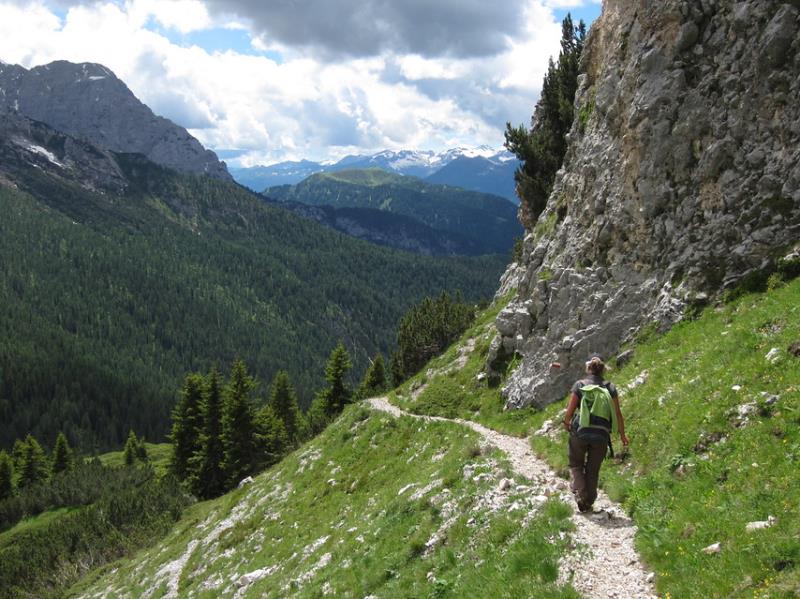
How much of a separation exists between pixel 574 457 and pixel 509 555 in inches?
116

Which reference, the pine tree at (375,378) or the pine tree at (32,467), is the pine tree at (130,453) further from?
the pine tree at (375,378)

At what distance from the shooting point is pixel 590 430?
13.4m

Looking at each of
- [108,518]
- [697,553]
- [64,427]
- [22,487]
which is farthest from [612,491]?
[64,427]

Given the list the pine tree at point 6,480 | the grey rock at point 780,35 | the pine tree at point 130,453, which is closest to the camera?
the grey rock at point 780,35

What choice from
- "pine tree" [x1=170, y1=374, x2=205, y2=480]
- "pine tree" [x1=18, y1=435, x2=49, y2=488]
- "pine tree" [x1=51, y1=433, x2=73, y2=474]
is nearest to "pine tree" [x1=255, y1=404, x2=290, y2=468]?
"pine tree" [x1=170, y1=374, x2=205, y2=480]

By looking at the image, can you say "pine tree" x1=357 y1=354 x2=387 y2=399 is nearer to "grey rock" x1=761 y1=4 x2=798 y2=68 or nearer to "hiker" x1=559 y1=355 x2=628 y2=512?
"grey rock" x1=761 y1=4 x2=798 y2=68

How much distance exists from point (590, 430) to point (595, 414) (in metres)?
0.40

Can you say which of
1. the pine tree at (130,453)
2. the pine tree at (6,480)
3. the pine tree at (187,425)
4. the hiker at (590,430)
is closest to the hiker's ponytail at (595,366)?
the hiker at (590,430)

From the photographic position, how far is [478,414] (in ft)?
115

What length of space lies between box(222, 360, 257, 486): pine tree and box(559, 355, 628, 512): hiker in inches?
2275

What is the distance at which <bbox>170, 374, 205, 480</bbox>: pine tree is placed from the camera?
7294 centimetres

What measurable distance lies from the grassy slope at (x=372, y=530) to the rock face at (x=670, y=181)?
9.26 metres

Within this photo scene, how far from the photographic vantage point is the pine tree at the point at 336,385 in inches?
2938

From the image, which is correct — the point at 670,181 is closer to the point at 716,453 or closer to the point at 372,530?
the point at 716,453
